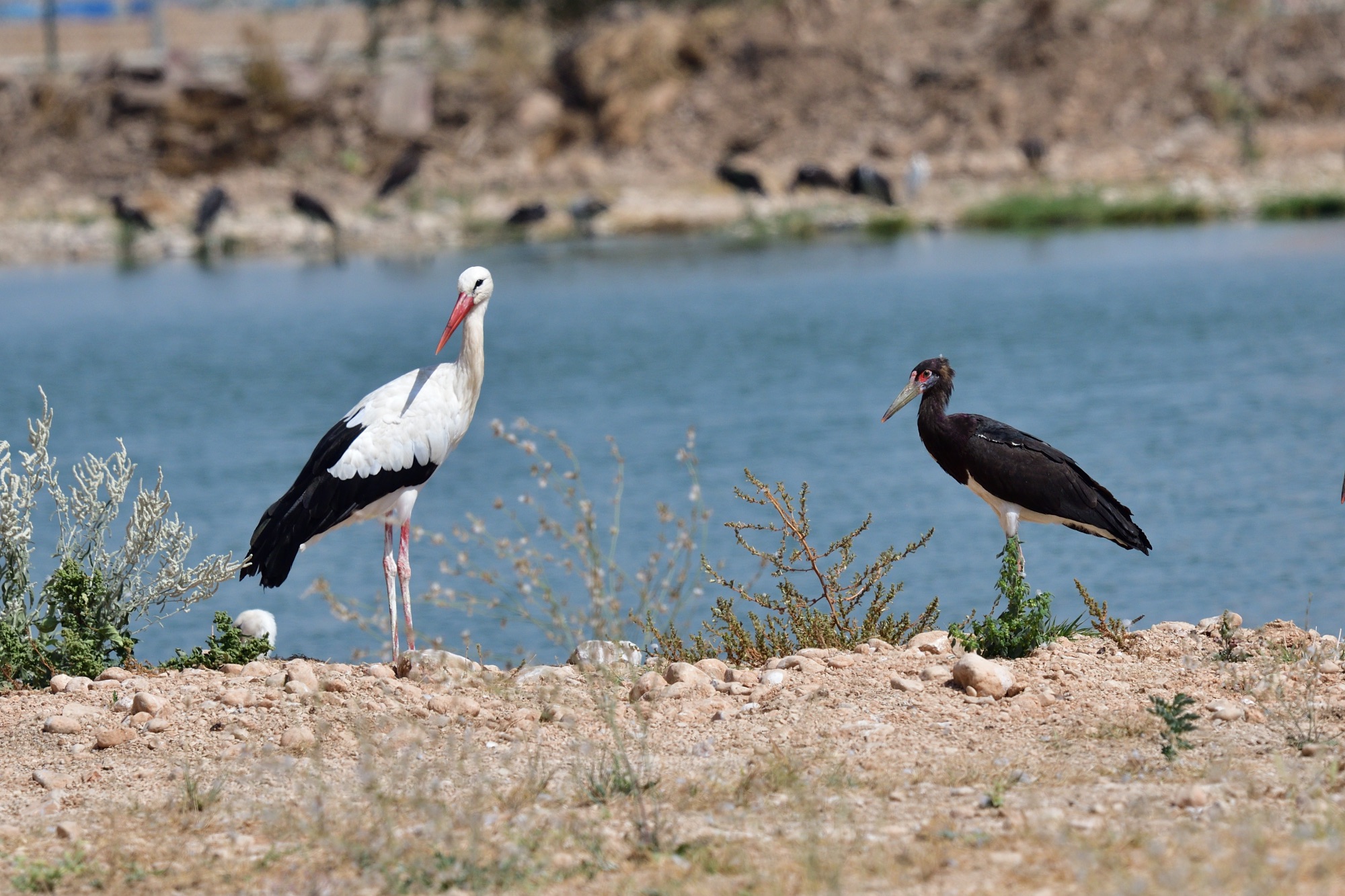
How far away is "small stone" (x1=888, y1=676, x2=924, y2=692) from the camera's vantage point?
622cm

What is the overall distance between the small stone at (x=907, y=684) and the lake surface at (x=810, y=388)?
3411mm

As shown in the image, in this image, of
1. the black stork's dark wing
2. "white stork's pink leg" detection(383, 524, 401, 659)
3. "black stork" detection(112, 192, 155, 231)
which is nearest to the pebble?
"white stork's pink leg" detection(383, 524, 401, 659)

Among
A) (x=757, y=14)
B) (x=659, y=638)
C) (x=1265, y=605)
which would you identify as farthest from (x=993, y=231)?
(x=659, y=638)

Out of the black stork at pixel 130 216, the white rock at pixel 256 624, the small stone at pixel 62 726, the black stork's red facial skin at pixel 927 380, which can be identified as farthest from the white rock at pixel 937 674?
the black stork at pixel 130 216

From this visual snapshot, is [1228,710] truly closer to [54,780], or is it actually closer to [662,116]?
[54,780]

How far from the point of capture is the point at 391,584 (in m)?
8.04

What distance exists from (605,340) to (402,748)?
17410mm

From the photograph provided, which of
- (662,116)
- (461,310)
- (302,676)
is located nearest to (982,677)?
(302,676)

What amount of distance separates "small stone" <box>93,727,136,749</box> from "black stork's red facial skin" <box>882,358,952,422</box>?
13.5 ft

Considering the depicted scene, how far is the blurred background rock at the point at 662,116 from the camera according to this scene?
141 ft

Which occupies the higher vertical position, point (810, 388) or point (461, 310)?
point (461, 310)

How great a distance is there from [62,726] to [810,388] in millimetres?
12979

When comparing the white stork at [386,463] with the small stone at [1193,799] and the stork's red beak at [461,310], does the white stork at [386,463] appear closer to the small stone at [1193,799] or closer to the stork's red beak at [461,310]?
the stork's red beak at [461,310]

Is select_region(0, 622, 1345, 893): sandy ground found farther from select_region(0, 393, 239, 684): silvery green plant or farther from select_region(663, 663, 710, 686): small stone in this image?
select_region(0, 393, 239, 684): silvery green plant
